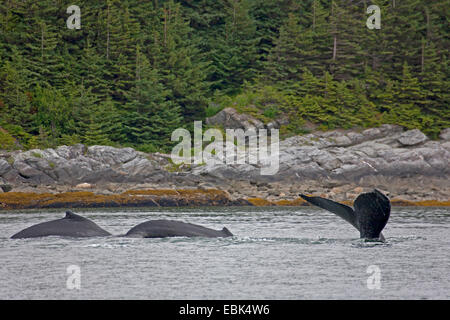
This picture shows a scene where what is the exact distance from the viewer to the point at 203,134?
59.7m

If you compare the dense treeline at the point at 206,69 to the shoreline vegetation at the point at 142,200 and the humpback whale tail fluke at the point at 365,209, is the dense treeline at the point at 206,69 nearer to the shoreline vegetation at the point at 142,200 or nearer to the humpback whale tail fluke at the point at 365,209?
the shoreline vegetation at the point at 142,200

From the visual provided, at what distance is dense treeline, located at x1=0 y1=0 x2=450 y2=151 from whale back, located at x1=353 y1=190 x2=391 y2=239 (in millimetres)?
37598

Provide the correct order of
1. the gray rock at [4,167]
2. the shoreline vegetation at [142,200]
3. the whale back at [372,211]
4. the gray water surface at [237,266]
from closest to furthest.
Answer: the gray water surface at [237,266]
the whale back at [372,211]
the shoreline vegetation at [142,200]
the gray rock at [4,167]

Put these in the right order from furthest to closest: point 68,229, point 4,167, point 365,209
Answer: point 4,167 < point 68,229 < point 365,209

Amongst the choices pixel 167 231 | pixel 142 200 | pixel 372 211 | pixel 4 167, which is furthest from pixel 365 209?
pixel 4 167

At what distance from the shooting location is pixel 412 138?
55.7m

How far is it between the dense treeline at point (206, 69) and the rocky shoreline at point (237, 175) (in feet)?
20.4

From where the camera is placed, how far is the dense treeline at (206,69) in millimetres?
58438

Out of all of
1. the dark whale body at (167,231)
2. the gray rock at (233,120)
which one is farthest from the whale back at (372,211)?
the gray rock at (233,120)

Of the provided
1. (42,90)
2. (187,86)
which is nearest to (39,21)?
(42,90)

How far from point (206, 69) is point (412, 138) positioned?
2346cm

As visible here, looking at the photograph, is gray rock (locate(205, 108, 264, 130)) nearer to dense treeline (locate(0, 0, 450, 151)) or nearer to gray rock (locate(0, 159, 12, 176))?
dense treeline (locate(0, 0, 450, 151))

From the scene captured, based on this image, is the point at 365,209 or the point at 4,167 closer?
the point at 365,209

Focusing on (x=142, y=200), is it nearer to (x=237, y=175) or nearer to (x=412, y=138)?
(x=237, y=175)
